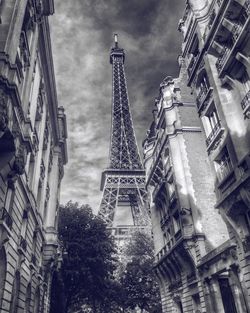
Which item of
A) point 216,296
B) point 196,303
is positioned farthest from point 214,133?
point 196,303

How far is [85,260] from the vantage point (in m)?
35.3

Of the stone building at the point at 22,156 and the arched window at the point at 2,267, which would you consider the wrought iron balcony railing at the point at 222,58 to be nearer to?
the stone building at the point at 22,156

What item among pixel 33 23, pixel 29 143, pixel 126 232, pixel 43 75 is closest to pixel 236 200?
pixel 29 143

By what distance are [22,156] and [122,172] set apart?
205ft

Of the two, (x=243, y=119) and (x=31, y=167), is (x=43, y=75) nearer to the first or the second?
(x=31, y=167)

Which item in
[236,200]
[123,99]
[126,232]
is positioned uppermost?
[123,99]

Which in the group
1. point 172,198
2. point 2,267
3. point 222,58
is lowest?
point 2,267

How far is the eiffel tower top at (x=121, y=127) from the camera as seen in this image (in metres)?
88.5

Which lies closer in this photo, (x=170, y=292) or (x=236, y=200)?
(x=236, y=200)

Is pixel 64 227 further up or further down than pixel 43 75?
further down

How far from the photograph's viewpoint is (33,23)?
2077 cm

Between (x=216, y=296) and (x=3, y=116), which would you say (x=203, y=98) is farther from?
(x=3, y=116)

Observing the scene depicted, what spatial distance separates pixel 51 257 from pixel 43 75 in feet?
53.8

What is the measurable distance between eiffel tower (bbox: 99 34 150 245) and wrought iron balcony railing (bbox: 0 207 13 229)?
148 ft
